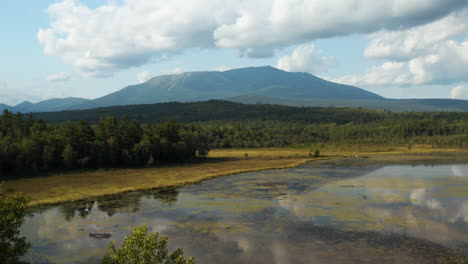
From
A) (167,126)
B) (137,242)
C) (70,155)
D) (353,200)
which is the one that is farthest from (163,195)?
(167,126)

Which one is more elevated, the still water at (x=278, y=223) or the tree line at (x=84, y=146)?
the tree line at (x=84, y=146)

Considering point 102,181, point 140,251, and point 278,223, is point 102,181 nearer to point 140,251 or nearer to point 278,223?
point 278,223

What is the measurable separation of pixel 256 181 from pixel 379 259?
56.4 meters

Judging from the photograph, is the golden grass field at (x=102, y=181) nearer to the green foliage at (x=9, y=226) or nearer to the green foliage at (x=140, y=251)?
the green foliage at (x=9, y=226)

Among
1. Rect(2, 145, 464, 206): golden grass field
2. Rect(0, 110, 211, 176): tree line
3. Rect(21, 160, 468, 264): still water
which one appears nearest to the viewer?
Rect(21, 160, 468, 264): still water

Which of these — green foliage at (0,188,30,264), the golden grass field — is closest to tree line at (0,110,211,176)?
the golden grass field

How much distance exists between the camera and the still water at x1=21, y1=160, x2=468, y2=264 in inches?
1484

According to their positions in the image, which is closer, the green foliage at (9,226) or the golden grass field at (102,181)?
the green foliage at (9,226)

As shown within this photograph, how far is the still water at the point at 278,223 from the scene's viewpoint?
37688mm

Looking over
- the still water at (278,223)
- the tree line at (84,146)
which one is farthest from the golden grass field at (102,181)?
the tree line at (84,146)

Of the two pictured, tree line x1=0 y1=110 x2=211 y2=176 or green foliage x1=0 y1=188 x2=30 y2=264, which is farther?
tree line x1=0 y1=110 x2=211 y2=176

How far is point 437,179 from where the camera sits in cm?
9019

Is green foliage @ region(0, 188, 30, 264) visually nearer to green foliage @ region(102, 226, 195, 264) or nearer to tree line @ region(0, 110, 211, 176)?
green foliage @ region(102, 226, 195, 264)

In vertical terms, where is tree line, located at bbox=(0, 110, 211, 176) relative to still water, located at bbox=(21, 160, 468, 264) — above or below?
above
